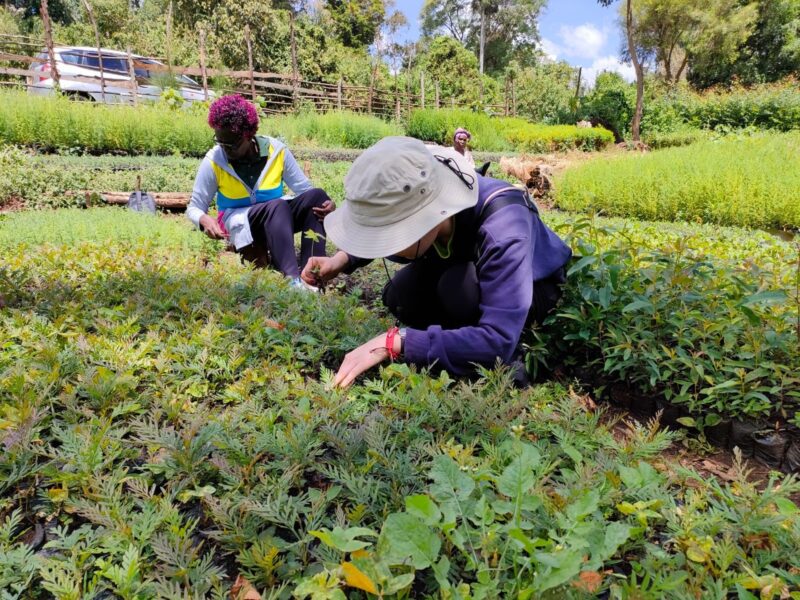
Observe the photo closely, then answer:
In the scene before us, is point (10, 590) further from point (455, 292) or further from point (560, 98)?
point (560, 98)

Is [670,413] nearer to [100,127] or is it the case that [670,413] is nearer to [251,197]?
[251,197]

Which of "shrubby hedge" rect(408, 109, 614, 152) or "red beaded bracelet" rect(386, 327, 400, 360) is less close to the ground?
"shrubby hedge" rect(408, 109, 614, 152)

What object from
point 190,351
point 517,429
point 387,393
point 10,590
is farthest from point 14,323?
point 517,429

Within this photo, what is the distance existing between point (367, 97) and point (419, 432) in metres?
23.1

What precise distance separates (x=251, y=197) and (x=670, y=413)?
3.37m

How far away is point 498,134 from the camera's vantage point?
2025cm

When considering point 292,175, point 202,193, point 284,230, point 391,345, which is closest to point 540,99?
point 292,175

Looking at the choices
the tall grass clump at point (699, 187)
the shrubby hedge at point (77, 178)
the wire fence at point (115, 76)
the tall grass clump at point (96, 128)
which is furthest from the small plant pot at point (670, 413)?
the wire fence at point (115, 76)

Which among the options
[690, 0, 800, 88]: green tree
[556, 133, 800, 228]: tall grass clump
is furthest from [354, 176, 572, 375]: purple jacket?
[690, 0, 800, 88]: green tree

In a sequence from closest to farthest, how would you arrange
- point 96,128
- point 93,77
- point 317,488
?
point 317,488 → point 96,128 → point 93,77

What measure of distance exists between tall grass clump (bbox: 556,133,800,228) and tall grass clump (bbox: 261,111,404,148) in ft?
26.0

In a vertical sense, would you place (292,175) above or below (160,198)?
above

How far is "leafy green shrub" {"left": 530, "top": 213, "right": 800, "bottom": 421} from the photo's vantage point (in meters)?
1.97

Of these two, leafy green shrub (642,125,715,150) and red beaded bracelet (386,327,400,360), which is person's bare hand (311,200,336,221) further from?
leafy green shrub (642,125,715,150)
